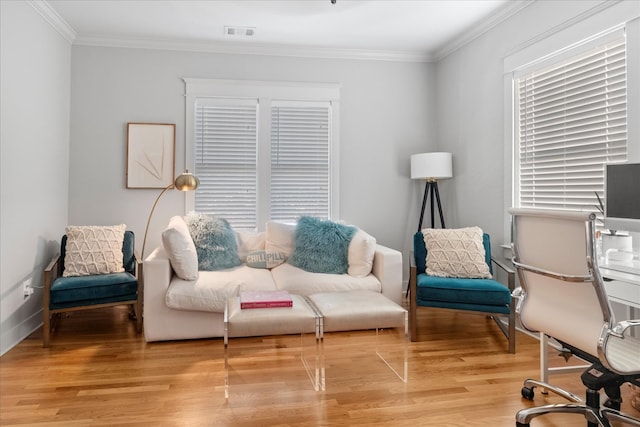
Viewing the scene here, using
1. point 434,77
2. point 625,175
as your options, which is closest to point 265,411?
point 625,175

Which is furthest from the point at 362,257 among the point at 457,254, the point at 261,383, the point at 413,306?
the point at 261,383

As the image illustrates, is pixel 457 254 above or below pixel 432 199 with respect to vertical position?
below

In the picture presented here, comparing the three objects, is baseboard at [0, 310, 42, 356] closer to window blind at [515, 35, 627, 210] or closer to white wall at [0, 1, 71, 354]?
white wall at [0, 1, 71, 354]

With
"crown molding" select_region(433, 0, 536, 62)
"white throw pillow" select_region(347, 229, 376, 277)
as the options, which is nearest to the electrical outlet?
"white throw pillow" select_region(347, 229, 376, 277)

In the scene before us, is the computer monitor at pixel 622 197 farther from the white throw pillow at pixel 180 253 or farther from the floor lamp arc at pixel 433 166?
the white throw pillow at pixel 180 253

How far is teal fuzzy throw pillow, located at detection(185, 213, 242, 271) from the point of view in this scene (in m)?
3.86

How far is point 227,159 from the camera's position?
4.80 meters

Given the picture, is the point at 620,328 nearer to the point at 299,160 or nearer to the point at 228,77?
the point at 299,160

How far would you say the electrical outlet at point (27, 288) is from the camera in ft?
11.7

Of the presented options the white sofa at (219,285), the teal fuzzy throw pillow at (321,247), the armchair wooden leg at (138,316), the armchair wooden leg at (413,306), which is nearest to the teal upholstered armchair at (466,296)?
the armchair wooden leg at (413,306)

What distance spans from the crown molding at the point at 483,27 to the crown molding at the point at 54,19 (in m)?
3.91

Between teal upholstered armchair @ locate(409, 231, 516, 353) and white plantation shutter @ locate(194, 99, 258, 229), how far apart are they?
Answer: 2.11 meters

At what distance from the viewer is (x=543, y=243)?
206cm

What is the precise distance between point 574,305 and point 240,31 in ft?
12.6
